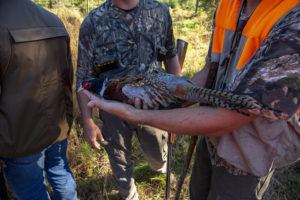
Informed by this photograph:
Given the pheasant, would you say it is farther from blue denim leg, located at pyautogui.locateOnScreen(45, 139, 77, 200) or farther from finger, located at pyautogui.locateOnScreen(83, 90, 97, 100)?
blue denim leg, located at pyautogui.locateOnScreen(45, 139, 77, 200)

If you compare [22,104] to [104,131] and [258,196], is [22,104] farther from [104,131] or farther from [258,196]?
[258,196]

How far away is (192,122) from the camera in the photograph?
4.30 ft

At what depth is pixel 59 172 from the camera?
276cm

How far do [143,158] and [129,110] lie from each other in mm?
2809

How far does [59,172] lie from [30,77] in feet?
4.64

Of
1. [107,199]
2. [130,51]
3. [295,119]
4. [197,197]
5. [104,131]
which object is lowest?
[107,199]

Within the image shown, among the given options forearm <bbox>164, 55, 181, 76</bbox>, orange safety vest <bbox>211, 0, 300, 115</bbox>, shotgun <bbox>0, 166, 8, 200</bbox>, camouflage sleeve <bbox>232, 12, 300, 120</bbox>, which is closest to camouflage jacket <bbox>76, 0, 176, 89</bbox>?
forearm <bbox>164, 55, 181, 76</bbox>

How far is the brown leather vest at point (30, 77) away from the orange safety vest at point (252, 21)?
176cm

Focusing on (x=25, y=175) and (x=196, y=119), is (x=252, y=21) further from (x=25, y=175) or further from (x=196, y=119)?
(x=25, y=175)

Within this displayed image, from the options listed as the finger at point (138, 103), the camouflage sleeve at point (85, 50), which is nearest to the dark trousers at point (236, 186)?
the finger at point (138, 103)

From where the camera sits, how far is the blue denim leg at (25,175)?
222cm

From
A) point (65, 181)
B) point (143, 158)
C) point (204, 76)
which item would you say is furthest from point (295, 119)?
point (143, 158)

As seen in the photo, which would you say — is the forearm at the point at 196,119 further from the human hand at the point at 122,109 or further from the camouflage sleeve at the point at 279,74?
the camouflage sleeve at the point at 279,74

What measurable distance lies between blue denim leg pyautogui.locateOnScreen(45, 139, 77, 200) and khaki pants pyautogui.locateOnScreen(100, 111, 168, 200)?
608 millimetres
